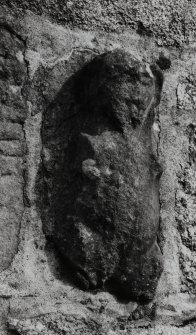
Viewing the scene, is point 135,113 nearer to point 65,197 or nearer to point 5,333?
point 65,197

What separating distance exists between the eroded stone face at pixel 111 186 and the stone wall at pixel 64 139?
0.13ft

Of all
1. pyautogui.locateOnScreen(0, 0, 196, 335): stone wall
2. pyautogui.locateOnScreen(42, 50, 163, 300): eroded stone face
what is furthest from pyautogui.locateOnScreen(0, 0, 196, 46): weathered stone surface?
pyautogui.locateOnScreen(42, 50, 163, 300): eroded stone face

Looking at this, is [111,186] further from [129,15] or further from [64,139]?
[129,15]

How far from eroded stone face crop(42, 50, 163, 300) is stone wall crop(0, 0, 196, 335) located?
0.13 ft

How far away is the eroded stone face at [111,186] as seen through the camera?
3.53 ft

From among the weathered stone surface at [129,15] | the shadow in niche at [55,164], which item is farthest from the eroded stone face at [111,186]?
the weathered stone surface at [129,15]

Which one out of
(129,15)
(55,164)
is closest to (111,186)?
(55,164)

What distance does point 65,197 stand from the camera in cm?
110

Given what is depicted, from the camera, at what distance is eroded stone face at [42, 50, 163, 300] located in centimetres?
108

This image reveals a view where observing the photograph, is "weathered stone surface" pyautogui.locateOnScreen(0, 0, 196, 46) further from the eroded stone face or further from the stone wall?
the eroded stone face

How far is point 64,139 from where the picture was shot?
1.14 meters

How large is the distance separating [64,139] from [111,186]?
0.46ft

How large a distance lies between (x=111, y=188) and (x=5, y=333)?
33 cm

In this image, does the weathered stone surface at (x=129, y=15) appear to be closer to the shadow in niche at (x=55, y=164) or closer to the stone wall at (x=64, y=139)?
the stone wall at (x=64, y=139)
